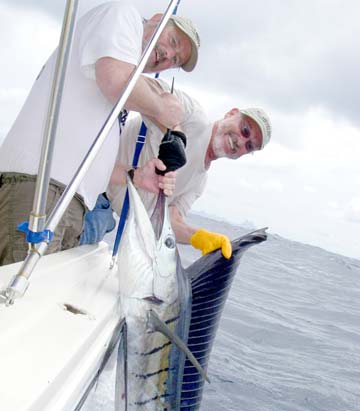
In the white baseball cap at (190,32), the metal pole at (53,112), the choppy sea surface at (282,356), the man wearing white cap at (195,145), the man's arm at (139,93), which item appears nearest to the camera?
the metal pole at (53,112)

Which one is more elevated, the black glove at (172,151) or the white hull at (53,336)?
the black glove at (172,151)

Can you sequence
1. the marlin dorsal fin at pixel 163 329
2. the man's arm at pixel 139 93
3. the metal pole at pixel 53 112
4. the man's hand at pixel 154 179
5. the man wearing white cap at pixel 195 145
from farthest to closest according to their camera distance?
the man wearing white cap at pixel 195 145 < the man's hand at pixel 154 179 < the man's arm at pixel 139 93 < the marlin dorsal fin at pixel 163 329 < the metal pole at pixel 53 112

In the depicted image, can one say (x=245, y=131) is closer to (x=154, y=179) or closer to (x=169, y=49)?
(x=169, y=49)

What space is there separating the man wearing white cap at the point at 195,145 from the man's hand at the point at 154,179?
0.52m

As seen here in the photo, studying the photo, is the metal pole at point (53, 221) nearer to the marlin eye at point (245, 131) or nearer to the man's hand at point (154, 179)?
the man's hand at point (154, 179)

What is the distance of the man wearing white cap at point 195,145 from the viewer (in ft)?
7.73

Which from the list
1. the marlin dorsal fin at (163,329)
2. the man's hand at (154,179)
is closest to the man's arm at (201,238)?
the man's hand at (154,179)

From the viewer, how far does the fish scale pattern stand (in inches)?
60.9

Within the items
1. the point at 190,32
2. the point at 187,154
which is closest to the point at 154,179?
the point at 190,32

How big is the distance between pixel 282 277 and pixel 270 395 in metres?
7.99

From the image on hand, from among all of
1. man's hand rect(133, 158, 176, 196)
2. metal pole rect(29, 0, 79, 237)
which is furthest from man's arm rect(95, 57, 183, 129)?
metal pole rect(29, 0, 79, 237)

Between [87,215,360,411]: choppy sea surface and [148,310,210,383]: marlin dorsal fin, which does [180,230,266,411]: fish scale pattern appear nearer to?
[148,310,210,383]: marlin dorsal fin

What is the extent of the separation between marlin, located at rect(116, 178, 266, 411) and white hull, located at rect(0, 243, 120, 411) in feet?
0.30

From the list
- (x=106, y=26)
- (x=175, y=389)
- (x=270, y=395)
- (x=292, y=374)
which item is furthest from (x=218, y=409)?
(x=106, y=26)
